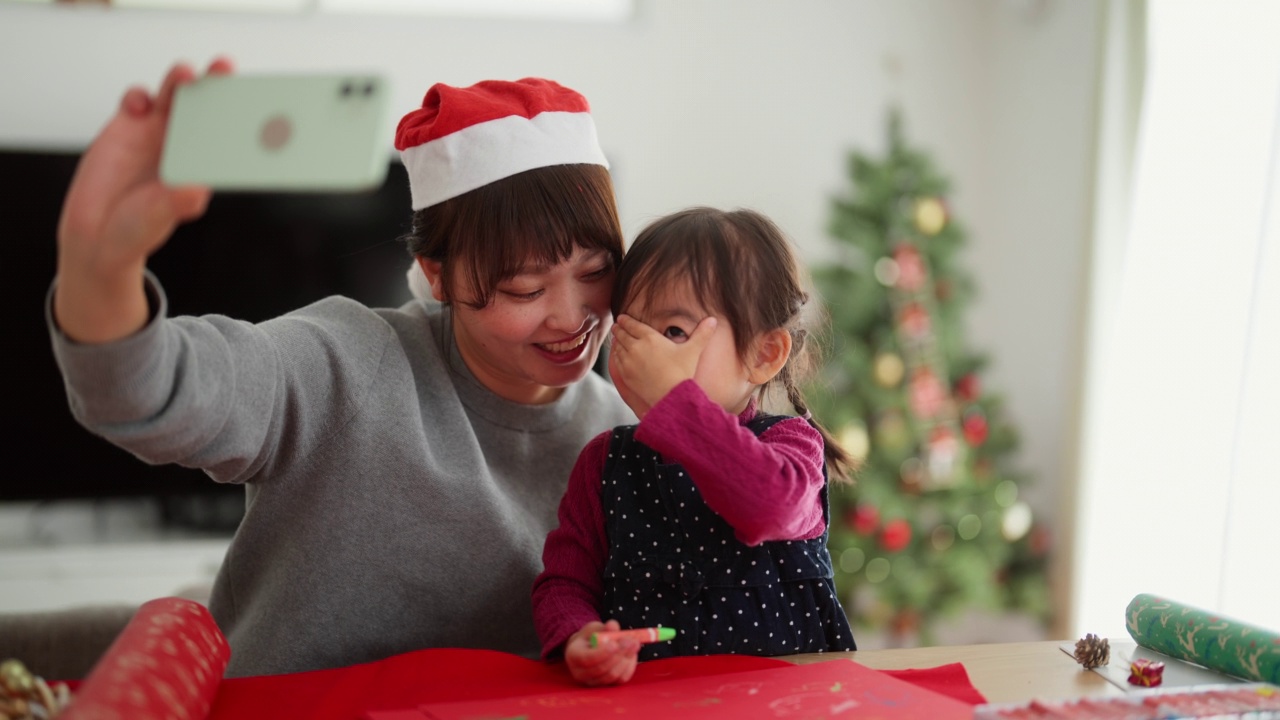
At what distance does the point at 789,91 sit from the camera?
12.4 ft

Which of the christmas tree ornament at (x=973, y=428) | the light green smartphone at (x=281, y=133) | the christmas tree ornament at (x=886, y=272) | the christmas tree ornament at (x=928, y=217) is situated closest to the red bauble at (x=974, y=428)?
the christmas tree ornament at (x=973, y=428)

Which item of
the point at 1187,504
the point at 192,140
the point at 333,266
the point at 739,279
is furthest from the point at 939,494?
the point at 192,140

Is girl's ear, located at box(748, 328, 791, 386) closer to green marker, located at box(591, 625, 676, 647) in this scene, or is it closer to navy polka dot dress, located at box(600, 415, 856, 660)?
navy polka dot dress, located at box(600, 415, 856, 660)

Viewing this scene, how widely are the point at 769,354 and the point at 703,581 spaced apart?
0.29 meters

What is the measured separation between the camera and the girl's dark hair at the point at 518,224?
1172mm

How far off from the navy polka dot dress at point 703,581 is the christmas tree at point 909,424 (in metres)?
2.19

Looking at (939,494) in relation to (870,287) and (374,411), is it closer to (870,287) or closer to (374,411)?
A: (870,287)

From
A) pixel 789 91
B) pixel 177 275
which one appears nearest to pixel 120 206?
pixel 177 275

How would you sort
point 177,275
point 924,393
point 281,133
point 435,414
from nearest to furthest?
1. point 281,133
2. point 435,414
3. point 177,275
4. point 924,393

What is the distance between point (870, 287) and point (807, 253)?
55 centimetres

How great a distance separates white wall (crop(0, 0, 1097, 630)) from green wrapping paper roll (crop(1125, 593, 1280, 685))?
2.35 meters

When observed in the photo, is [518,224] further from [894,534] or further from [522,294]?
[894,534]

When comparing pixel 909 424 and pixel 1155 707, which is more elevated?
pixel 1155 707

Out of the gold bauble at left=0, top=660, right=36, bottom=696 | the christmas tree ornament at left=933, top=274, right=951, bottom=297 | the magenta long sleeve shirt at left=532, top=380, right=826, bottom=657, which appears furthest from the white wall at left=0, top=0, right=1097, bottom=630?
the gold bauble at left=0, top=660, right=36, bottom=696
